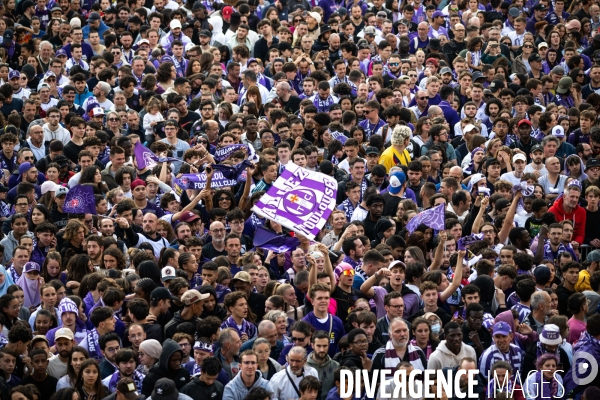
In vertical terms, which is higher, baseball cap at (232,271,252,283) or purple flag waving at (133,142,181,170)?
baseball cap at (232,271,252,283)

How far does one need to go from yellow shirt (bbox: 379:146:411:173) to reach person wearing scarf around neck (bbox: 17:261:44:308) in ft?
18.0

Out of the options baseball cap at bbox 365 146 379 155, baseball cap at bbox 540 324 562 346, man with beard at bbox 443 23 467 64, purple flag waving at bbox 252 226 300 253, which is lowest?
man with beard at bbox 443 23 467 64

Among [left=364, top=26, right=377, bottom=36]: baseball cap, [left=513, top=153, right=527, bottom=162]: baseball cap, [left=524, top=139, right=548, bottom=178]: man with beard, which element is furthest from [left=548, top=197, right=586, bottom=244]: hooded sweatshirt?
[left=364, top=26, right=377, bottom=36]: baseball cap

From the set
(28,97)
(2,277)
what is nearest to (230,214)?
(2,277)

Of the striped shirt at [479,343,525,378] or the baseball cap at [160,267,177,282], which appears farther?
the baseball cap at [160,267,177,282]

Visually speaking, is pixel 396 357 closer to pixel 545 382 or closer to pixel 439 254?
pixel 545 382

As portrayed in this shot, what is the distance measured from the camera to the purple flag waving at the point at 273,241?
50.7ft

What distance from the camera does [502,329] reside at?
527 inches

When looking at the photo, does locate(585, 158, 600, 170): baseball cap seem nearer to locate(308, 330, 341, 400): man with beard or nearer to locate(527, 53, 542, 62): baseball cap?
locate(527, 53, 542, 62): baseball cap

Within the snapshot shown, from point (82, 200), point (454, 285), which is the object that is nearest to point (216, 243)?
point (82, 200)

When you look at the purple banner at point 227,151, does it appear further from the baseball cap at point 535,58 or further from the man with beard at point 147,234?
the baseball cap at point 535,58

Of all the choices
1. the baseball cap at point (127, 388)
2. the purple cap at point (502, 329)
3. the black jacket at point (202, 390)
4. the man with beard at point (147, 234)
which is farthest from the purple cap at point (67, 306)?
the purple cap at point (502, 329)

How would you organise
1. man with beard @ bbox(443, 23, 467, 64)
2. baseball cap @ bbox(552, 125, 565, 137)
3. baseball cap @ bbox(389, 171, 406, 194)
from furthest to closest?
man with beard @ bbox(443, 23, 467, 64) < baseball cap @ bbox(552, 125, 565, 137) < baseball cap @ bbox(389, 171, 406, 194)

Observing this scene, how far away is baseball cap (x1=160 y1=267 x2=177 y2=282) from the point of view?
1439cm
